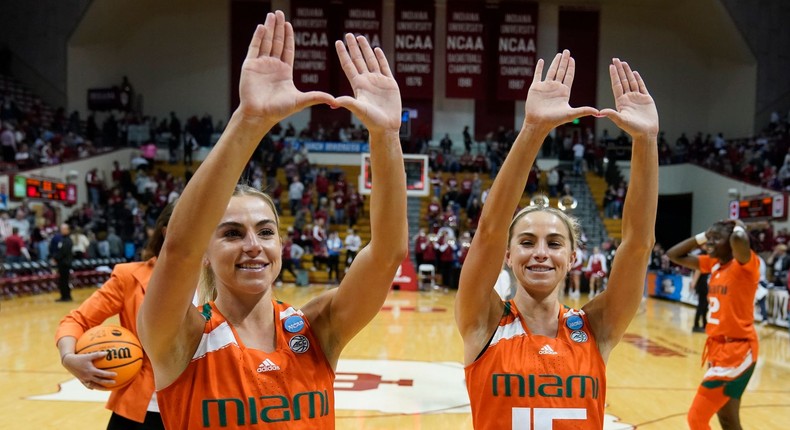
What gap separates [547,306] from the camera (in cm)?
262

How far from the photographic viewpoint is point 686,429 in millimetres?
5602

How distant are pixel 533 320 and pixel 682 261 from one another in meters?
3.67

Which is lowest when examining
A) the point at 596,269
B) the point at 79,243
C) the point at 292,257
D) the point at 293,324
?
the point at 292,257

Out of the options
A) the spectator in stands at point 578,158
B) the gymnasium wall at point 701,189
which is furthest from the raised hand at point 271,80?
the spectator in stands at point 578,158

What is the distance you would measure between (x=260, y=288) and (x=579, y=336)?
4.35 feet

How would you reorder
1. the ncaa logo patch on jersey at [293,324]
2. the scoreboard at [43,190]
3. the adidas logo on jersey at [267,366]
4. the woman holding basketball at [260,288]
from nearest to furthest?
1. the woman holding basketball at [260,288]
2. the adidas logo on jersey at [267,366]
3. the ncaa logo patch on jersey at [293,324]
4. the scoreboard at [43,190]

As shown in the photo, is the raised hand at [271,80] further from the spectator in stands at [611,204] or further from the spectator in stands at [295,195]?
the spectator in stands at [611,204]

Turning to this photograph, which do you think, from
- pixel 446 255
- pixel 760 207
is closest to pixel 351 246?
pixel 446 255

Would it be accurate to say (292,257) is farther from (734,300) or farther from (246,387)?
(246,387)

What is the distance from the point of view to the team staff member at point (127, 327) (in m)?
2.61

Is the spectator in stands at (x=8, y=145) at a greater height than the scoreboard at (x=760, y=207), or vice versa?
the spectator in stands at (x=8, y=145)

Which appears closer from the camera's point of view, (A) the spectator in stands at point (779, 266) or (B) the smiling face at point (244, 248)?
(B) the smiling face at point (244, 248)

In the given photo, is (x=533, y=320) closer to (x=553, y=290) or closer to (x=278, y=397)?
(x=553, y=290)

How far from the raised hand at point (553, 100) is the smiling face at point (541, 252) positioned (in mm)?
495
